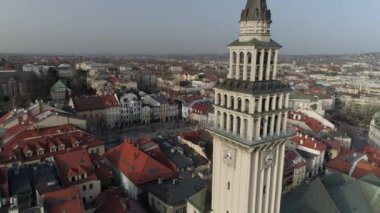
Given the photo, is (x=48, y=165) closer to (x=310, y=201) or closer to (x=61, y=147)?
(x=61, y=147)

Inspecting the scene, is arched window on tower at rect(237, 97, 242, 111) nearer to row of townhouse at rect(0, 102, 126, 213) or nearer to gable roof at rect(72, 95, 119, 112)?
row of townhouse at rect(0, 102, 126, 213)

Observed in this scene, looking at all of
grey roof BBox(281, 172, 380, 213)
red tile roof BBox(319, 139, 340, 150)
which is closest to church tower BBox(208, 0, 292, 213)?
grey roof BBox(281, 172, 380, 213)

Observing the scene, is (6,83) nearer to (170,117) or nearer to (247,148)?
(170,117)

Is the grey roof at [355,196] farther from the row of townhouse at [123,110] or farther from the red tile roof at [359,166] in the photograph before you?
the row of townhouse at [123,110]

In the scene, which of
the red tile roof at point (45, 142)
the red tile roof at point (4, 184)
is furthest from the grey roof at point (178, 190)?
the red tile roof at point (45, 142)

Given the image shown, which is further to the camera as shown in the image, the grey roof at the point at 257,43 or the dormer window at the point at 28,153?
the dormer window at the point at 28,153

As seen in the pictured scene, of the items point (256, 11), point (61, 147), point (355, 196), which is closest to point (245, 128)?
point (256, 11)
